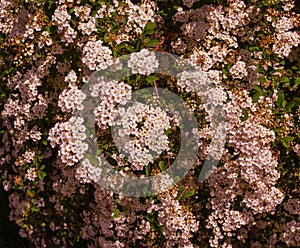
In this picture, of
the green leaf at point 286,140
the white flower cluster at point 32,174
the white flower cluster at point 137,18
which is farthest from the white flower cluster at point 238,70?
the white flower cluster at point 32,174

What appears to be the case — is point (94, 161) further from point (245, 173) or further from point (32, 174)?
point (245, 173)

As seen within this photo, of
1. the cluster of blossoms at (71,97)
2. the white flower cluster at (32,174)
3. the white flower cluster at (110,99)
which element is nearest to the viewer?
the white flower cluster at (110,99)

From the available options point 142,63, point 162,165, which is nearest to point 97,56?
point 142,63

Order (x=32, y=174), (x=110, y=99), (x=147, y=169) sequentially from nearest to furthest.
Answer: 1. (x=110, y=99)
2. (x=147, y=169)
3. (x=32, y=174)

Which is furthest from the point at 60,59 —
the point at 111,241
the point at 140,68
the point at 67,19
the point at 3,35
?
the point at 111,241

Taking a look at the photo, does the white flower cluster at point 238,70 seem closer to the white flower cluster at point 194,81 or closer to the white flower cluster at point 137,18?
A: the white flower cluster at point 194,81

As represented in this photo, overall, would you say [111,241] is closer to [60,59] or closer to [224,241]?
[224,241]

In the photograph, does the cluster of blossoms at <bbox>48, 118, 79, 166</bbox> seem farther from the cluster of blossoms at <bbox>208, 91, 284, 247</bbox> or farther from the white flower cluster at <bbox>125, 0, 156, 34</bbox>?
the cluster of blossoms at <bbox>208, 91, 284, 247</bbox>
